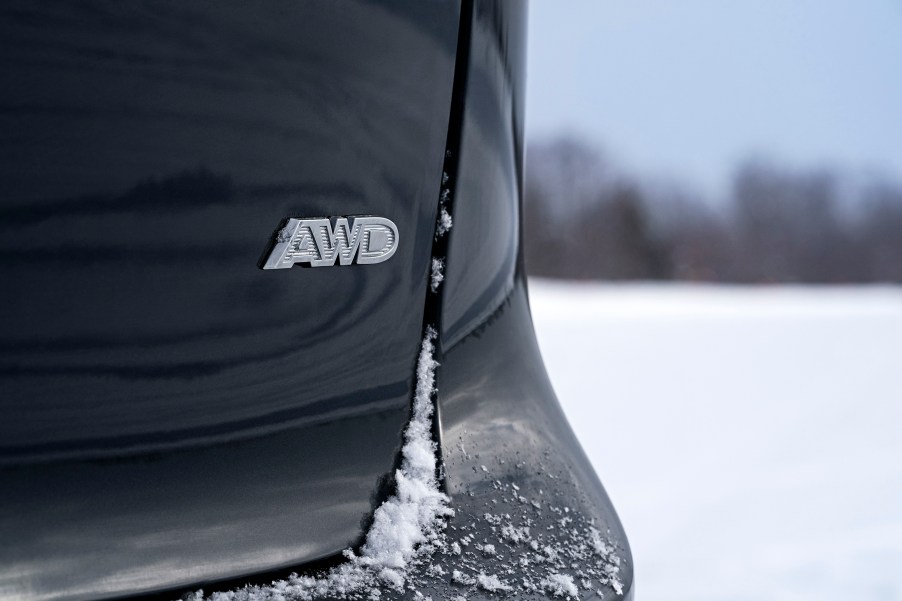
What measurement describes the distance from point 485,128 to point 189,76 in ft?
0.97

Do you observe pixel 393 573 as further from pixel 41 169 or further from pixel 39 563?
pixel 41 169

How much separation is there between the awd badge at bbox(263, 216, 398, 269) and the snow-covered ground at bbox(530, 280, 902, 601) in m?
1.19

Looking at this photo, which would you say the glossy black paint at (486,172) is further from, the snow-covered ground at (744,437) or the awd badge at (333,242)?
the snow-covered ground at (744,437)

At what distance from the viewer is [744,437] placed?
2.58 m

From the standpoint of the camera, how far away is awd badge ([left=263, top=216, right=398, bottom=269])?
0.66 metres

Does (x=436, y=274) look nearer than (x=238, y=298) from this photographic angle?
No

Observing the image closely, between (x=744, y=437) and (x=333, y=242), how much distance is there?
2187mm

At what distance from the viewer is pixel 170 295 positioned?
621 mm

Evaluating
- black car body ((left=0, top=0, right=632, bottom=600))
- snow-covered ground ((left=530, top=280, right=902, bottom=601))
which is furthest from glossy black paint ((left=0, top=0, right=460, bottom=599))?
snow-covered ground ((left=530, top=280, right=902, bottom=601))

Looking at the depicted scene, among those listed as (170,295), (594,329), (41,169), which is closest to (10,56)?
(41,169)

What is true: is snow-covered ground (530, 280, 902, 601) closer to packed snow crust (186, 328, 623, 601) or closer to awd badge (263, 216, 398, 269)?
packed snow crust (186, 328, 623, 601)

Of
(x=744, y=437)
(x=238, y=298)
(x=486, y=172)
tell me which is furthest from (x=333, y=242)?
(x=744, y=437)

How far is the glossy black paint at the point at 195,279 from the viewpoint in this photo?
22.5 inches

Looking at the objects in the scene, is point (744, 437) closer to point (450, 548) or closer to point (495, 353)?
point (495, 353)
